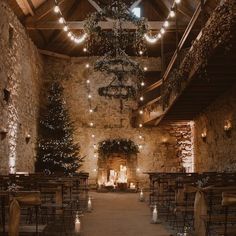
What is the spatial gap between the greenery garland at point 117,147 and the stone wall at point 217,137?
315 cm

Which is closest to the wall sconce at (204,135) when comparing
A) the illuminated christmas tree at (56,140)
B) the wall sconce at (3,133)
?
the illuminated christmas tree at (56,140)

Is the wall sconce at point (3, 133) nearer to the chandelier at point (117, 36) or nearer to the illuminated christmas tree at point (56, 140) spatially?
the chandelier at point (117, 36)

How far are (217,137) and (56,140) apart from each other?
22.9ft

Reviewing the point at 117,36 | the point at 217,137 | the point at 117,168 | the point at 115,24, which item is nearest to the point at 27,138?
the point at 117,168

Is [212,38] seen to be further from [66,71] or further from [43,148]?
[66,71]

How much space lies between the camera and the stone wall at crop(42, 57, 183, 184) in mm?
19734

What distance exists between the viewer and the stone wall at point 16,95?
12609 millimetres

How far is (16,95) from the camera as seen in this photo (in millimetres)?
14328

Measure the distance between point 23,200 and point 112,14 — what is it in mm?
7105

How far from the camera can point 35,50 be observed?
1809 centimetres

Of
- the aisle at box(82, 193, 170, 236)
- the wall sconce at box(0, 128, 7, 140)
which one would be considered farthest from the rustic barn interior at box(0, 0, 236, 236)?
the wall sconce at box(0, 128, 7, 140)

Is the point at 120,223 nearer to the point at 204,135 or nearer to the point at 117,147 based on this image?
the point at 204,135

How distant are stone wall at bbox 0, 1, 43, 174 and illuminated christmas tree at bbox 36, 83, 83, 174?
0.55 meters

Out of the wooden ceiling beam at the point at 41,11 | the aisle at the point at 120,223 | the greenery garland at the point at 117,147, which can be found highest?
the wooden ceiling beam at the point at 41,11
